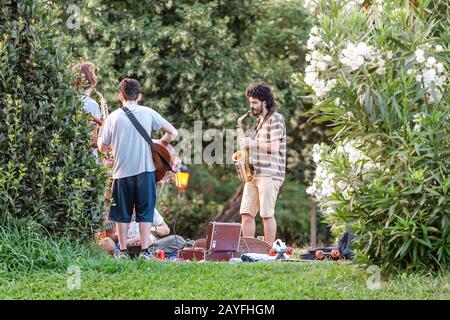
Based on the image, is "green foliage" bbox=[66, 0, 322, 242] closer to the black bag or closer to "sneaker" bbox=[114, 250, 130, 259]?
the black bag

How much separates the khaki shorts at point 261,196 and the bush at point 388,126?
2.52m

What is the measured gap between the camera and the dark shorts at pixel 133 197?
850cm

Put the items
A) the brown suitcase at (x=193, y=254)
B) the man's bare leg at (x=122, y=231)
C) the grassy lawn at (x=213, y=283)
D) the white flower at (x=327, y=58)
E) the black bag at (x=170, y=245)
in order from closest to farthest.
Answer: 1. the grassy lawn at (x=213, y=283)
2. the white flower at (x=327, y=58)
3. the brown suitcase at (x=193, y=254)
4. the man's bare leg at (x=122, y=231)
5. the black bag at (x=170, y=245)

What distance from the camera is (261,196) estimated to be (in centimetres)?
945

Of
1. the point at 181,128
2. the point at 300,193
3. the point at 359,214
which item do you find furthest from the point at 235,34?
the point at 359,214

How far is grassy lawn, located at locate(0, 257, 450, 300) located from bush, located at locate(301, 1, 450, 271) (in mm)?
301

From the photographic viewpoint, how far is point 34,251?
691 centimetres

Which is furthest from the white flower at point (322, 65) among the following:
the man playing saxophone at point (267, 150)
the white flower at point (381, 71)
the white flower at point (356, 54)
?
the man playing saxophone at point (267, 150)

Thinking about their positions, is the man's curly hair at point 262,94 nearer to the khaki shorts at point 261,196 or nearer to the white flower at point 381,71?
the khaki shorts at point 261,196

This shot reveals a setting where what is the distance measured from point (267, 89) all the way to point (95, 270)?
3.34m

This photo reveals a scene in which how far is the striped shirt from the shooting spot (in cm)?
934

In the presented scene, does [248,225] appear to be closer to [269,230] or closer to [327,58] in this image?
[269,230]
